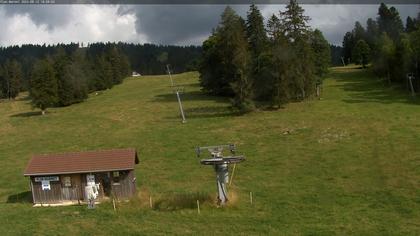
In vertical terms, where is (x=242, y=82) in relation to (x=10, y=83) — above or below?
below

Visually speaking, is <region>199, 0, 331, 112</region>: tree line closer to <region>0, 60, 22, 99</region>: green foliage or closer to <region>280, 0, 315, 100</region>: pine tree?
<region>280, 0, 315, 100</region>: pine tree

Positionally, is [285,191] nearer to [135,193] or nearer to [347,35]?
[135,193]

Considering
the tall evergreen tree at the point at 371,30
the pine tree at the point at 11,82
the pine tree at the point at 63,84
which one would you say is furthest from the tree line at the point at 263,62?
the pine tree at the point at 11,82

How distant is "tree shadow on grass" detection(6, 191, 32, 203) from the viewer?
118 ft

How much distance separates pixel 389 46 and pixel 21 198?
67.9 metres

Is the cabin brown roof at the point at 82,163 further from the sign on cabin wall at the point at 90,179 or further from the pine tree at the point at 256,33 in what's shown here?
the pine tree at the point at 256,33

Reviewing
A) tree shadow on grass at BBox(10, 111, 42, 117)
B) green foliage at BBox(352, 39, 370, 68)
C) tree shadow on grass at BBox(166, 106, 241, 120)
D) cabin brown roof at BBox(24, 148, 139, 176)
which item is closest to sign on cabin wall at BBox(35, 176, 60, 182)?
cabin brown roof at BBox(24, 148, 139, 176)

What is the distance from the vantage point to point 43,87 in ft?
259

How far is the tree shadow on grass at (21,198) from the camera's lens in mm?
35938

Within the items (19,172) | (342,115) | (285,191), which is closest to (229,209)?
(285,191)

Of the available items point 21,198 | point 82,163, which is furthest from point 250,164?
point 21,198

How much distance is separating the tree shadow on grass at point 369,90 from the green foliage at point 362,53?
1133 centimetres

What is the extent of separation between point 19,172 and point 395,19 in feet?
289

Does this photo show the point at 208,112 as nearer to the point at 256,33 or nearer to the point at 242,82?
the point at 242,82
